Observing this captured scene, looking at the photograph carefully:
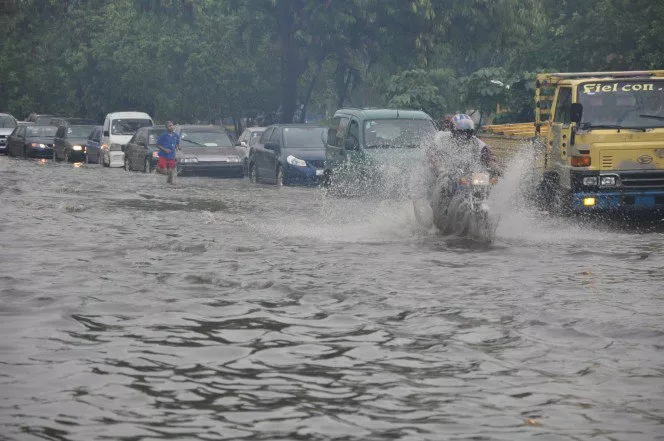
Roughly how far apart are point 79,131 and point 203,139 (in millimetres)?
13862

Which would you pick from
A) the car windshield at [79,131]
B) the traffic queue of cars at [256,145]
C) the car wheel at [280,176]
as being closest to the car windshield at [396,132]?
the traffic queue of cars at [256,145]

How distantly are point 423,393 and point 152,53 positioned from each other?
2027 inches

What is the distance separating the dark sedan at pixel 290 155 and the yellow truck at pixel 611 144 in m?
10.9

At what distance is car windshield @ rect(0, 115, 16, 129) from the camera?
185ft

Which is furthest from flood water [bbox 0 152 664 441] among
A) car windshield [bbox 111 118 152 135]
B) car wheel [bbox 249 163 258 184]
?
car windshield [bbox 111 118 152 135]

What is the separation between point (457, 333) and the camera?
30.3 feet

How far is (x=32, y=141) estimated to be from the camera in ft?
164

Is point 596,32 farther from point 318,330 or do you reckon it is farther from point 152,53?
point 318,330

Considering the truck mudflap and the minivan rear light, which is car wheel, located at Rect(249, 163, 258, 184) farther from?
the truck mudflap

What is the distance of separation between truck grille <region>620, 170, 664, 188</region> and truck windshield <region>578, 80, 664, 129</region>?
0.80 metres

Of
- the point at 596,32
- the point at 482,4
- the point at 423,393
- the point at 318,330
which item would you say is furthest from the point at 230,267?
the point at 482,4

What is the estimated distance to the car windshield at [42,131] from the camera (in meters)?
50.8

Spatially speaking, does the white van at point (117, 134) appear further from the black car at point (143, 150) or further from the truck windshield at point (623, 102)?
the truck windshield at point (623, 102)

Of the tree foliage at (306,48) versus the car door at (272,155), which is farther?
the tree foliage at (306,48)
